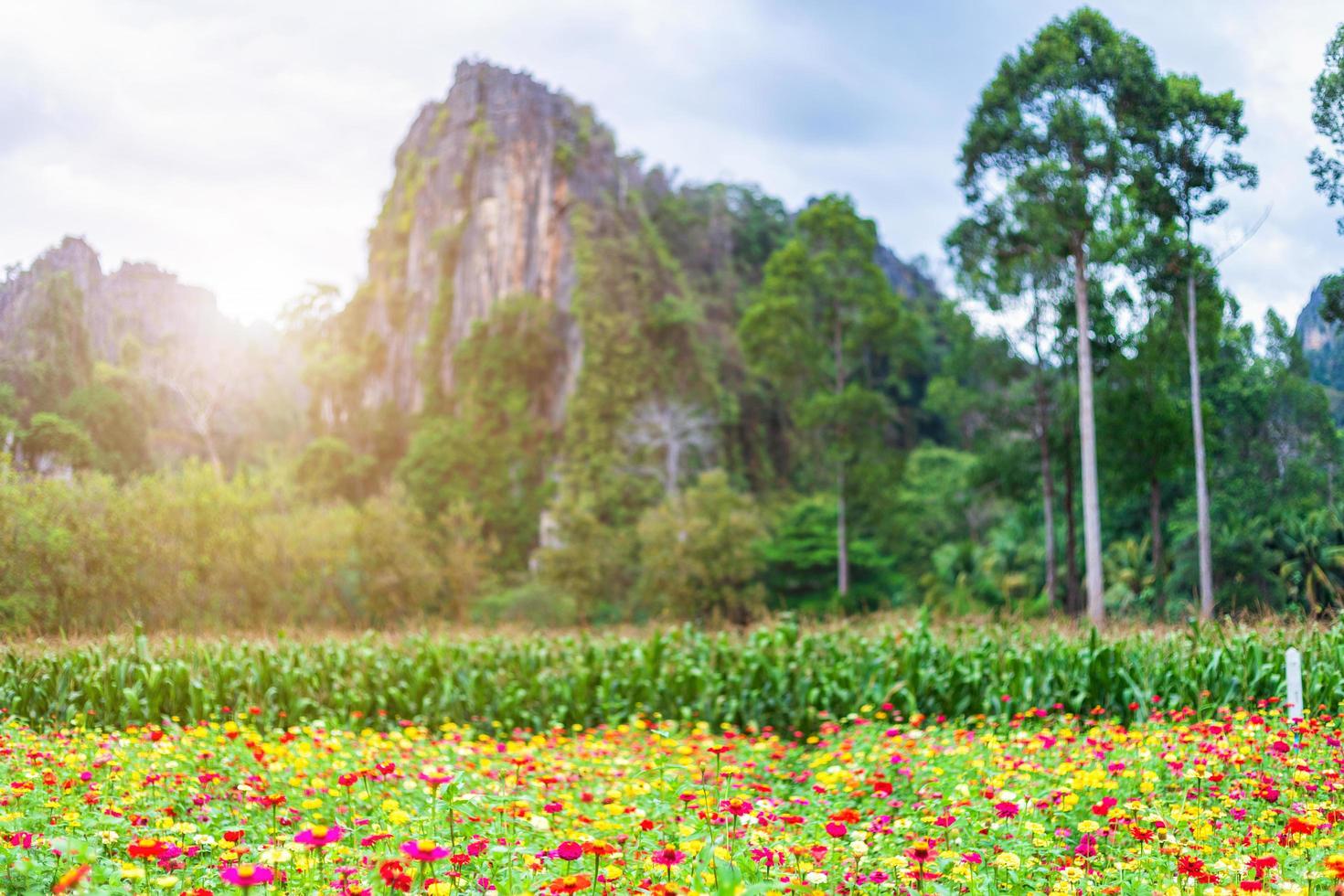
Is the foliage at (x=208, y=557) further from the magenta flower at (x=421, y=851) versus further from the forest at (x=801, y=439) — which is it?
the magenta flower at (x=421, y=851)

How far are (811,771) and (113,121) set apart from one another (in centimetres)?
1170

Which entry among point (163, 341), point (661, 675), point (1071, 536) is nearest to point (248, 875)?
point (661, 675)

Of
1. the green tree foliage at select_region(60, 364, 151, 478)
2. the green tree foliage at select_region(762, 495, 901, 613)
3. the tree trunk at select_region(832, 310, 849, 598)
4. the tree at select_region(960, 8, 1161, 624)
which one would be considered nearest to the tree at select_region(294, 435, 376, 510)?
the green tree foliage at select_region(762, 495, 901, 613)

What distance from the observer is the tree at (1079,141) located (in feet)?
48.7

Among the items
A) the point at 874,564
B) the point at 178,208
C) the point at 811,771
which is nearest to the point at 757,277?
the point at 874,564

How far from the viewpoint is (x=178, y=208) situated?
13898 millimetres

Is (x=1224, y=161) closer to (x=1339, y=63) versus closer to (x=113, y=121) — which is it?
(x=1339, y=63)

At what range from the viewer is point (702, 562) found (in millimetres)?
22531

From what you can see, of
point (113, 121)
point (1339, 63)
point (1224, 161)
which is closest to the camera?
point (1339, 63)

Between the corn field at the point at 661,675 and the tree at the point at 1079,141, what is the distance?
24.9 ft

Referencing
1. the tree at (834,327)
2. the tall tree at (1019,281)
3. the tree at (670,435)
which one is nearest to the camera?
the tall tree at (1019,281)

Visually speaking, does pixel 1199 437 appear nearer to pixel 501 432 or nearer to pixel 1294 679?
pixel 1294 679

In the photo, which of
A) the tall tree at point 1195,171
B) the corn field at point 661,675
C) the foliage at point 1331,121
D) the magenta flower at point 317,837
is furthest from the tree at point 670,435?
the magenta flower at point 317,837

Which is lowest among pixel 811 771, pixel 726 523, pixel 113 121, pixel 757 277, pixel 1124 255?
pixel 811 771
